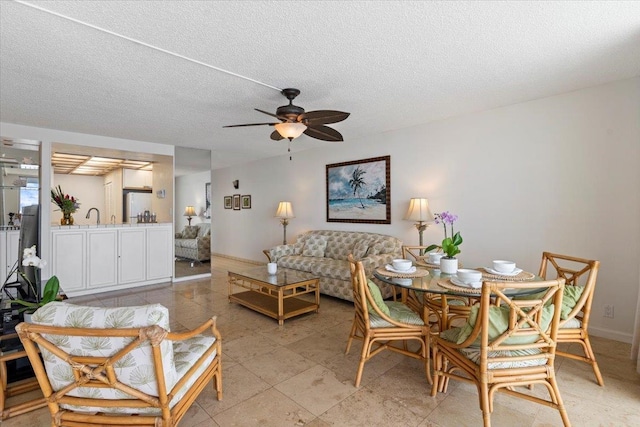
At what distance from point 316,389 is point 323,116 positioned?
2220 mm

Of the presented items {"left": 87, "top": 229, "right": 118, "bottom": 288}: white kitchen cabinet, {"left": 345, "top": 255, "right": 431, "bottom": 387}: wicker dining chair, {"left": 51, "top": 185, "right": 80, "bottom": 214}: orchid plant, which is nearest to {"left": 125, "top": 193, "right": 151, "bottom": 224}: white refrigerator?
{"left": 87, "top": 229, "right": 118, "bottom": 288}: white kitchen cabinet

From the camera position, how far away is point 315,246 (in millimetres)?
5355

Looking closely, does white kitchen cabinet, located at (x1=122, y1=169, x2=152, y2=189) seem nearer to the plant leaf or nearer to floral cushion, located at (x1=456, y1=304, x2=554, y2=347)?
the plant leaf

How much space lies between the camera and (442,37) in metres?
2.15

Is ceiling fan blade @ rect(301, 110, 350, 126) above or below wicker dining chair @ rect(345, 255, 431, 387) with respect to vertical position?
above

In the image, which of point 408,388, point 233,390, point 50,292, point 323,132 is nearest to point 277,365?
point 233,390

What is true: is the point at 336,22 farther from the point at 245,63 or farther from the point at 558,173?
the point at 558,173

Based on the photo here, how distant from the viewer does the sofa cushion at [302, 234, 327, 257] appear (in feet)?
17.3

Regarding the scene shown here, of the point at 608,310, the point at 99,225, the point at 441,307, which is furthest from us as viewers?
the point at 99,225

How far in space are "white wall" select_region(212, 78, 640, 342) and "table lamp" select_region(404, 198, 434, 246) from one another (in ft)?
0.54

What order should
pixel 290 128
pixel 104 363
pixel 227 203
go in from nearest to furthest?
pixel 104 363 < pixel 290 128 < pixel 227 203

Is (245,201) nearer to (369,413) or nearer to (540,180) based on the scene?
(540,180)

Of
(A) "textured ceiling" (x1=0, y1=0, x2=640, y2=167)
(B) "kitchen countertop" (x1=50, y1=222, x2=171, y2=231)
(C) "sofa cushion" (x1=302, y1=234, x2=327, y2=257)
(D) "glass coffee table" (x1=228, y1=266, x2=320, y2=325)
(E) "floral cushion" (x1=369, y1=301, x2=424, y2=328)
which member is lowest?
(D) "glass coffee table" (x1=228, y1=266, x2=320, y2=325)

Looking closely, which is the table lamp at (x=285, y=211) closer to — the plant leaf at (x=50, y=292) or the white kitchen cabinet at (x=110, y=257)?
the white kitchen cabinet at (x=110, y=257)
